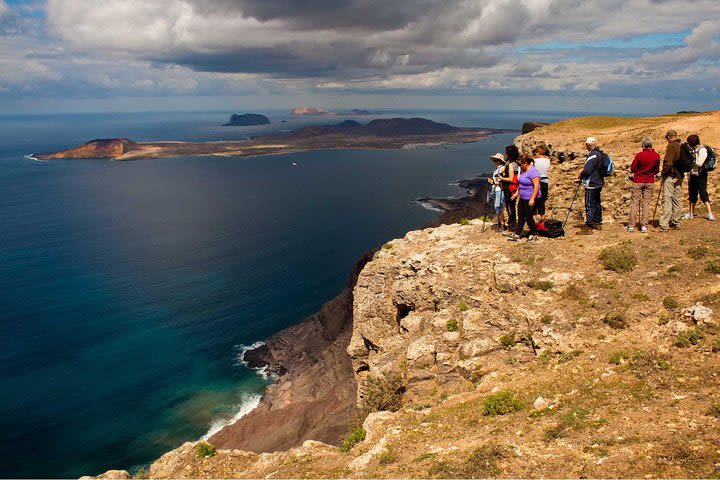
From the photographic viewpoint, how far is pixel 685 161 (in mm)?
17172

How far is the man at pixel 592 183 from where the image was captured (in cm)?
1794

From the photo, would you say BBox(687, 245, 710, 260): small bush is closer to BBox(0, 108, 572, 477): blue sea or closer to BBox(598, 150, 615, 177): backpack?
BBox(598, 150, 615, 177): backpack

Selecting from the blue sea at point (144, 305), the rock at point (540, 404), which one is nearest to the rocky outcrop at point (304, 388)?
the blue sea at point (144, 305)

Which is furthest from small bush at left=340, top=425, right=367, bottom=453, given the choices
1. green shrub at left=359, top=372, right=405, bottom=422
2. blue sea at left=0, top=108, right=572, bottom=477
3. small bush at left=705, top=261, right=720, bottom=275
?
blue sea at left=0, top=108, right=572, bottom=477

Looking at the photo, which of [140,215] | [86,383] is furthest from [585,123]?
[140,215]

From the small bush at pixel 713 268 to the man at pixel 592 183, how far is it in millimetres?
5203

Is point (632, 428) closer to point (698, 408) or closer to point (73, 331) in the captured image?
point (698, 408)

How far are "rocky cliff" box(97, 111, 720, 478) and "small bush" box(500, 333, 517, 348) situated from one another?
4 cm

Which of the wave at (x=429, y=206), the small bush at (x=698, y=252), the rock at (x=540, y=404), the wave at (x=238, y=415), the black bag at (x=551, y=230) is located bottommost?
the wave at (x=238, y=415)

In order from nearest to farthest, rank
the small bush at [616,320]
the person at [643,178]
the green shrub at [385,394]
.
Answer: the small bush at [616,320], the green shrub at [385,394], the person at [643,178]

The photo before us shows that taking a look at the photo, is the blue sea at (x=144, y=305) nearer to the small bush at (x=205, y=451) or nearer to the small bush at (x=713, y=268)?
the small bush at (x=205, y=451)

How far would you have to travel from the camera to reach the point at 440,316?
18.5 m

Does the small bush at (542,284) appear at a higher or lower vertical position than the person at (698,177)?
lower

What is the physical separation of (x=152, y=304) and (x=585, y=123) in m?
77.4
